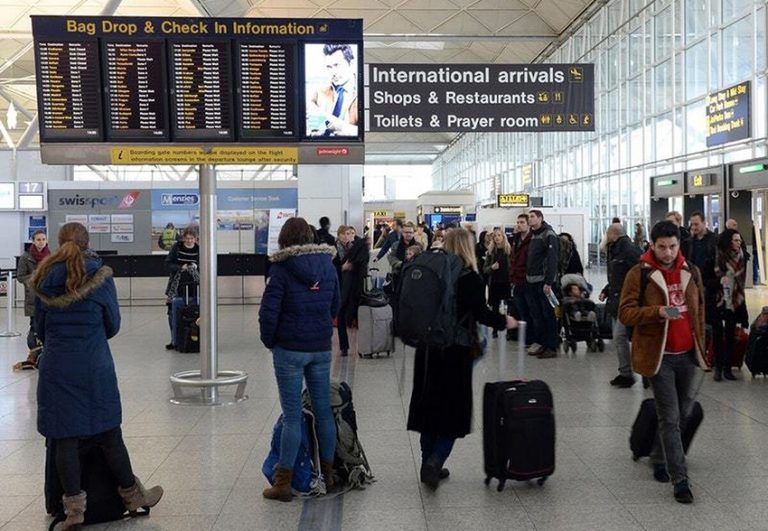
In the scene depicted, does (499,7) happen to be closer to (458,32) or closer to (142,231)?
(458,32)

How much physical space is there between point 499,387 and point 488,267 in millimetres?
7984

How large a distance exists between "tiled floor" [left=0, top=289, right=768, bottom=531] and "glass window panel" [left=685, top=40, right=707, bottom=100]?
1519 centimetres

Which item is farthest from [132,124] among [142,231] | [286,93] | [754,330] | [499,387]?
[142,231]

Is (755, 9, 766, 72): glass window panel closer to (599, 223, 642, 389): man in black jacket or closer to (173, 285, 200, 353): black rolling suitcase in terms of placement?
(599, 223, 642, 389): man in black jacket

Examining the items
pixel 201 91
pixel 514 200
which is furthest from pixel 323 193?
pixel 514 200

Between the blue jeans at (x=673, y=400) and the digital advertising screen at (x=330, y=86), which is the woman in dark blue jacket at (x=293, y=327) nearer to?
the blue jeans at (x=673, y=400)

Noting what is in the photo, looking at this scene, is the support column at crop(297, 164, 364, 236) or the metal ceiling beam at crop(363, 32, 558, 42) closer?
the support column at crop(297, 164, 364, 236)

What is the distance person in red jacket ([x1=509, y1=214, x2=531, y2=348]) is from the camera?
11.2m

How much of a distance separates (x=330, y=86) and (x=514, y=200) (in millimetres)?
25589

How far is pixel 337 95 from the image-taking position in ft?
25.5

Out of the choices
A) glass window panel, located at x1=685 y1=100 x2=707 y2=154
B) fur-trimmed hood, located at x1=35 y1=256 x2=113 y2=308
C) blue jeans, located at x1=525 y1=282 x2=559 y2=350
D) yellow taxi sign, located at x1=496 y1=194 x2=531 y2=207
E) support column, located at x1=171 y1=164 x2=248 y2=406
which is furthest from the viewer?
yellow taxi sign, located at x1=496 y1=194 x2=531 y2=207

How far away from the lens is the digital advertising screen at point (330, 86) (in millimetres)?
7742

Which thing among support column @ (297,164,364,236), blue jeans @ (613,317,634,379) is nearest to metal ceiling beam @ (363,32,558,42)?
support column @ (297,164,364,236)

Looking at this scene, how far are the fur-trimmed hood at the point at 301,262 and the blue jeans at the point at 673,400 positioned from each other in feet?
6.52
